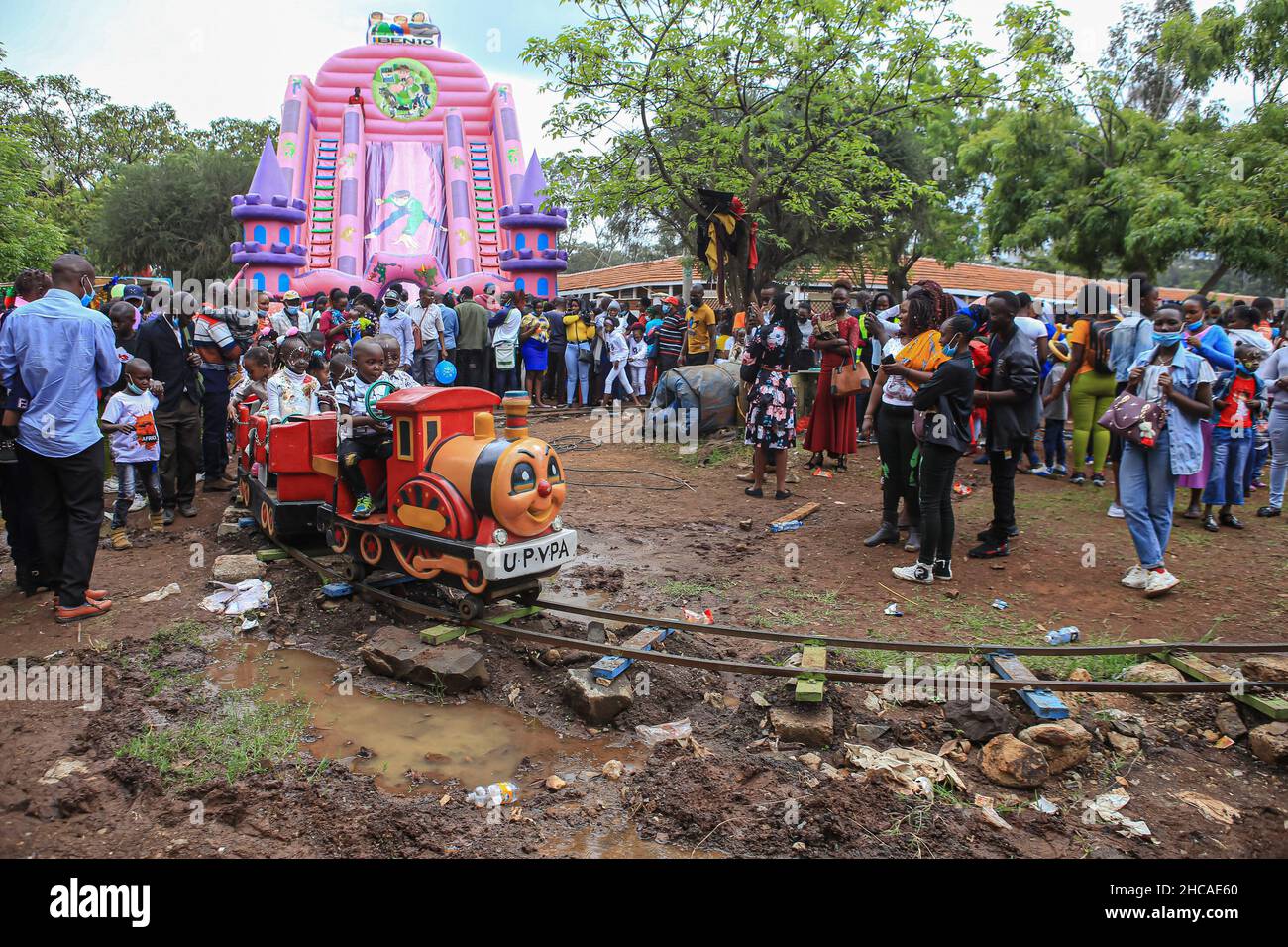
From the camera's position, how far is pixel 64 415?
16.7 ft

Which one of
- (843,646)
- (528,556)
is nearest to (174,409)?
(528,556)

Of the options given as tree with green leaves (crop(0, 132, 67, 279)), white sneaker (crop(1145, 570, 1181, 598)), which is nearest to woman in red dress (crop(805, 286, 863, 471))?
white sneaker (crop(1145, 570, 1181, 598))

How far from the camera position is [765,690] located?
167 inches

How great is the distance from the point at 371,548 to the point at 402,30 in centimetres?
2448

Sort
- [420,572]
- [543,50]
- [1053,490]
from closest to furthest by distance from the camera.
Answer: [420,572]
[1053,490]
[543,50]

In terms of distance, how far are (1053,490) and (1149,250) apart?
33.5 feet

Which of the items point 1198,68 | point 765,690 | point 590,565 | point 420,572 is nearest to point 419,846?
point 765,690

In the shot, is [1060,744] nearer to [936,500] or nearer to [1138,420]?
[936,500]

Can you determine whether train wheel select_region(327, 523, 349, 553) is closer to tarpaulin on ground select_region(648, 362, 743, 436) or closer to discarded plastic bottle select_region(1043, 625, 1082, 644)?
discarded plastic bottle select_region(1043, 625, 1082, 644)

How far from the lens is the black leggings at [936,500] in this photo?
559cm

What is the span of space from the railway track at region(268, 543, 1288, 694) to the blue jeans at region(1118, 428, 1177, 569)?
97 cm

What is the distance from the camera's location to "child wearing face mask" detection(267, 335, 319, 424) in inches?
270

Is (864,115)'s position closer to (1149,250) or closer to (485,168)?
(1149,250)

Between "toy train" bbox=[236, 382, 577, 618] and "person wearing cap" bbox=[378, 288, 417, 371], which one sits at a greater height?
"person wearing cap" bbox=[378, 288, 417, 371]
